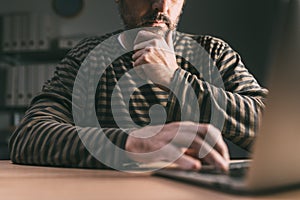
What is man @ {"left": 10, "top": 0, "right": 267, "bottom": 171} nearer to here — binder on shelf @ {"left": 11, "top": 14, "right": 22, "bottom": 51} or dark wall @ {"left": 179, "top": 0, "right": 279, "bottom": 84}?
dark wall @ {"left": 179, "top": 0, "right": 279, "bottom": 84}

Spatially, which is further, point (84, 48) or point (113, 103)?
point (84, 48)

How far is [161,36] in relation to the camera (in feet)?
4.02

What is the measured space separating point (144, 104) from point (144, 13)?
0.31 metres

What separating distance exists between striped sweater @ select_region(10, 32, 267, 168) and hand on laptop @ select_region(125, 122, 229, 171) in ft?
0.10

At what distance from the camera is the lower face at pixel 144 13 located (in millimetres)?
1376

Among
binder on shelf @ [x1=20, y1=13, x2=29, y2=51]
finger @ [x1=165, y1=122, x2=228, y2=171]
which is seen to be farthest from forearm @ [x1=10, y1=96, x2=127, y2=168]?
binder on shelf @ [x1=20, y1=13, x2=29, y2=51]

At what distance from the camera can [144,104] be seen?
4.32 feet

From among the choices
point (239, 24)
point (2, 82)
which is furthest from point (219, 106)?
point (2, 82)

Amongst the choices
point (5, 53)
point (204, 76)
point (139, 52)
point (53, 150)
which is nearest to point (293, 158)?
point (53, 150)

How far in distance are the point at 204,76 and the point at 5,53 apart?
1794 millimetres

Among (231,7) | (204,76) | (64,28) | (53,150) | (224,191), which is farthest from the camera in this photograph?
(64,28)

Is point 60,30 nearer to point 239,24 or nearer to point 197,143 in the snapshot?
point 239,24

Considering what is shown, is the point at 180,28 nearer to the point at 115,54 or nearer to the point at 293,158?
the point at 115,54

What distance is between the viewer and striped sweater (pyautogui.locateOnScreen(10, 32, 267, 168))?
828mm
